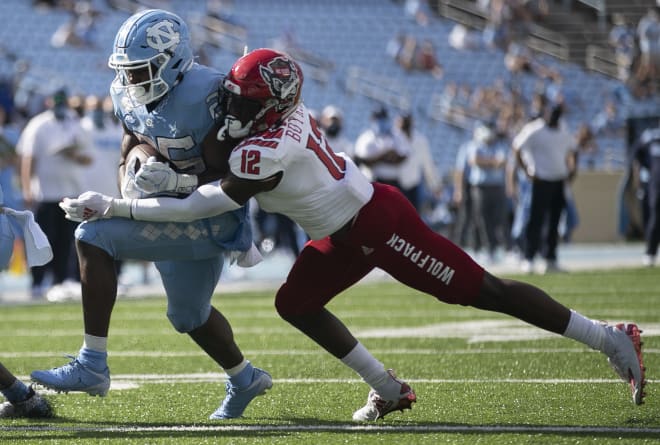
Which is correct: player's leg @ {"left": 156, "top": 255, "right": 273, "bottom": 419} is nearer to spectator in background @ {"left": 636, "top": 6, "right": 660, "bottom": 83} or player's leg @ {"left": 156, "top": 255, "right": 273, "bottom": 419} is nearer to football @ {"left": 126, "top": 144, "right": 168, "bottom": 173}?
football @ {"left": 126, "top": 144, "right": 168, "bottom": 173}

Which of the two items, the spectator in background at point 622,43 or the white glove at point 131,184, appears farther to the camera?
the spectator in background at point 622,43

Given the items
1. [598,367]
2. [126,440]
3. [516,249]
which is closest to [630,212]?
[516,249]

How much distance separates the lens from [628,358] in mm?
4141

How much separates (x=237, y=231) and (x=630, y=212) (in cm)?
1360

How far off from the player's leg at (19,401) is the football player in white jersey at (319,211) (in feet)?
2.22

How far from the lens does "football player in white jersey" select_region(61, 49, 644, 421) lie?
3.92 meters

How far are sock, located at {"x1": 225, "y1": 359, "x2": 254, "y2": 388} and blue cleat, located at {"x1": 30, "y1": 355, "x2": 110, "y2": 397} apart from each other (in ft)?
1.54

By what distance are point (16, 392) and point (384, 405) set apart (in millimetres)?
1272

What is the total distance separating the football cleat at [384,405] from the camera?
13.9 ft

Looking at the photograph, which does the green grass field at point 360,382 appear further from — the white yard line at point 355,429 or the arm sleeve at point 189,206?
the arm sleeve at point 189,206

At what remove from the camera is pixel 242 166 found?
12.7ft

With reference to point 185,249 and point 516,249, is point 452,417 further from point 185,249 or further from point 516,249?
point 516,249

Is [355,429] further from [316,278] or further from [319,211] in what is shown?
[319,211]

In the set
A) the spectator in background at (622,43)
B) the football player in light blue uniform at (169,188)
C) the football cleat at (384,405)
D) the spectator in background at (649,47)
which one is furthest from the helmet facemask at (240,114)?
the spectator in background at (622,43)
